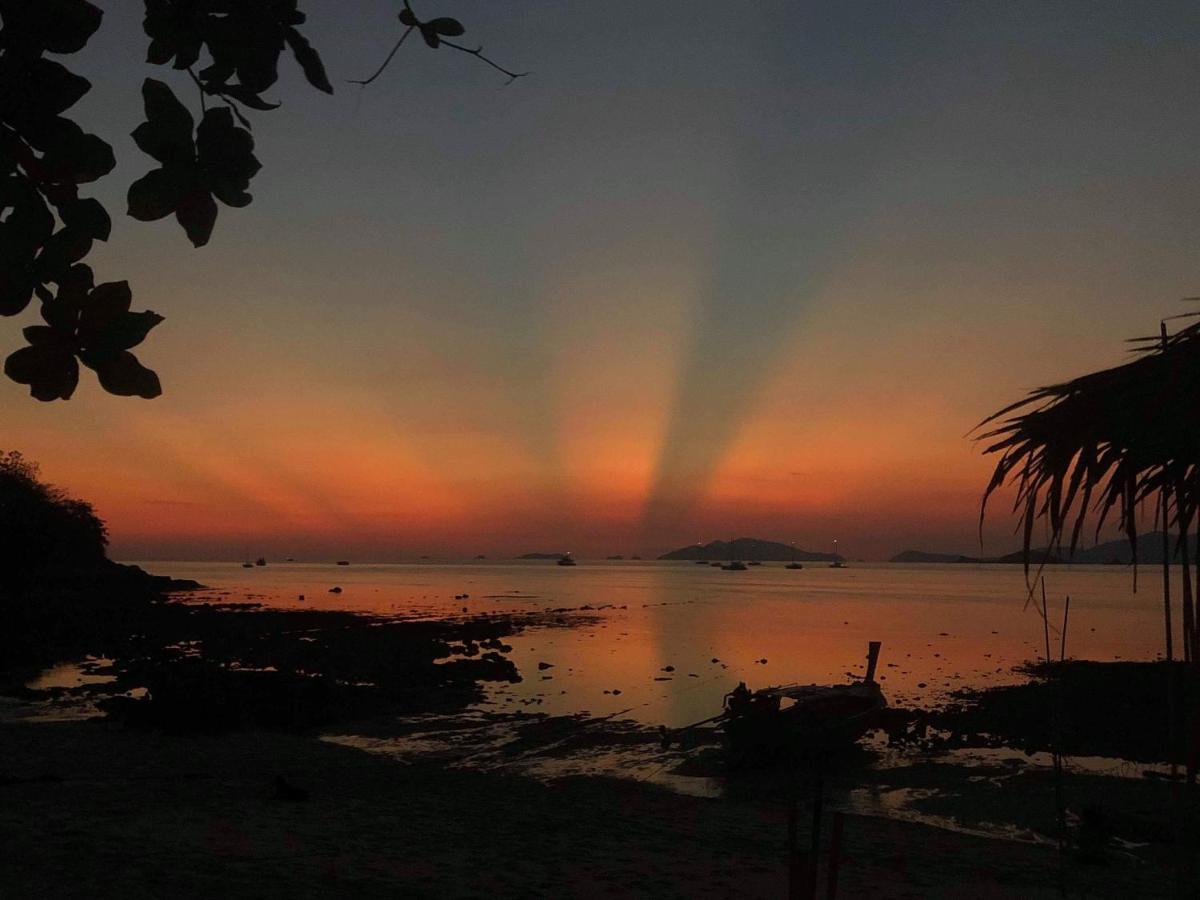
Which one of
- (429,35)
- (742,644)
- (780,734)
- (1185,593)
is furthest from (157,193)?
(742,644)

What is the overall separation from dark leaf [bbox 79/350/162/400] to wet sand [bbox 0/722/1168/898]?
870 cm

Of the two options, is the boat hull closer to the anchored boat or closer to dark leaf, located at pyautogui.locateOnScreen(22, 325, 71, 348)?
the anchored boat

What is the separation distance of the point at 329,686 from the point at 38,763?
1008 centimetres

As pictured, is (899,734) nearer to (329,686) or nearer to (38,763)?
(329,686)

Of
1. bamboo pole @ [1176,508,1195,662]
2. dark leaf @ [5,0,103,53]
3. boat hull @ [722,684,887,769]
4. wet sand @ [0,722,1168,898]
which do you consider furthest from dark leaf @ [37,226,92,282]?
boat hull @ [722,684,887,769]

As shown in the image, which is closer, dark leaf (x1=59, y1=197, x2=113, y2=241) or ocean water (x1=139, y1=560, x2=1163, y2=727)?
dark leaf (x1=59, y1=197, x2=113, y2=241)

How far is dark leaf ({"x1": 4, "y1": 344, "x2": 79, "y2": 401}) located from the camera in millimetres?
1802

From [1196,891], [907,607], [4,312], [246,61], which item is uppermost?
[246,61]

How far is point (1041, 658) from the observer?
1713 inches

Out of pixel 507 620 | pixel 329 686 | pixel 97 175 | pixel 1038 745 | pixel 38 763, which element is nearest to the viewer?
pixel 97 175

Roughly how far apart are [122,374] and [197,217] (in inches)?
15.9

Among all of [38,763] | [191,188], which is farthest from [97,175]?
[38,763]

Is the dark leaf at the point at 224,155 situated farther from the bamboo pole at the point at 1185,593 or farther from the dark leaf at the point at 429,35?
the bamboo pole at the point at 1185,593

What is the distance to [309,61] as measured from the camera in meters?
2.14
